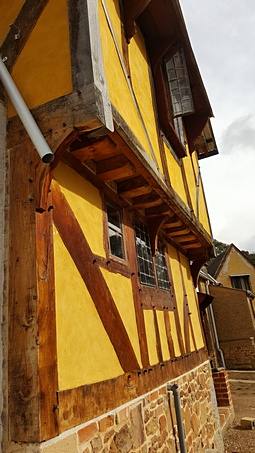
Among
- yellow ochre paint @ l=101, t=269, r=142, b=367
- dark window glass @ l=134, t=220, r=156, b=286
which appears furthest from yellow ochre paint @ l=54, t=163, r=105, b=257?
dark window glass @ l=134, t=220, r=156, b=286

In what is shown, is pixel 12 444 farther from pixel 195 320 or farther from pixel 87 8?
pixel 195 320

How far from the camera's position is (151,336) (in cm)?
450

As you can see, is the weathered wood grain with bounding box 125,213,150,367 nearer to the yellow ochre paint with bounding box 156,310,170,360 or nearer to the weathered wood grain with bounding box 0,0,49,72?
the yellow ochre paint with bounding box 156,310,170,360

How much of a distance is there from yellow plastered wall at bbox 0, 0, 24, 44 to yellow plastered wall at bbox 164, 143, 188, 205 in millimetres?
2879

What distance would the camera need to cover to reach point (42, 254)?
2533 millimetres

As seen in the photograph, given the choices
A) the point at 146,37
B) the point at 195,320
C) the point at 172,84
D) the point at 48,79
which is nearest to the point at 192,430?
the point at 195,320

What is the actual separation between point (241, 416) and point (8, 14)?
1026cm

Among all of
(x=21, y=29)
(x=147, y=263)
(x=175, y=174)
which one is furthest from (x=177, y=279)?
(x=21, y=29)

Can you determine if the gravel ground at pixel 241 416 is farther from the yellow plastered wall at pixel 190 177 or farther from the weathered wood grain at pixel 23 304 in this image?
the weathered wood grain at pixel 23 304

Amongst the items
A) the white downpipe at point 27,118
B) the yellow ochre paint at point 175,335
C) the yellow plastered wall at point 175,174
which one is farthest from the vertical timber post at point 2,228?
the yellow ochre paint at point 175,335

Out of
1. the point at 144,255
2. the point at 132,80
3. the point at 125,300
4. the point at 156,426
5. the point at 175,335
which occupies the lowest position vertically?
the point at 156,426

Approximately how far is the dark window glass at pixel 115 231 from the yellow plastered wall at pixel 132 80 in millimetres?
862

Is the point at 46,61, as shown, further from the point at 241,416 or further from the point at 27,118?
the point at 241,416

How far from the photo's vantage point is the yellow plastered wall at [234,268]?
2625 cm
